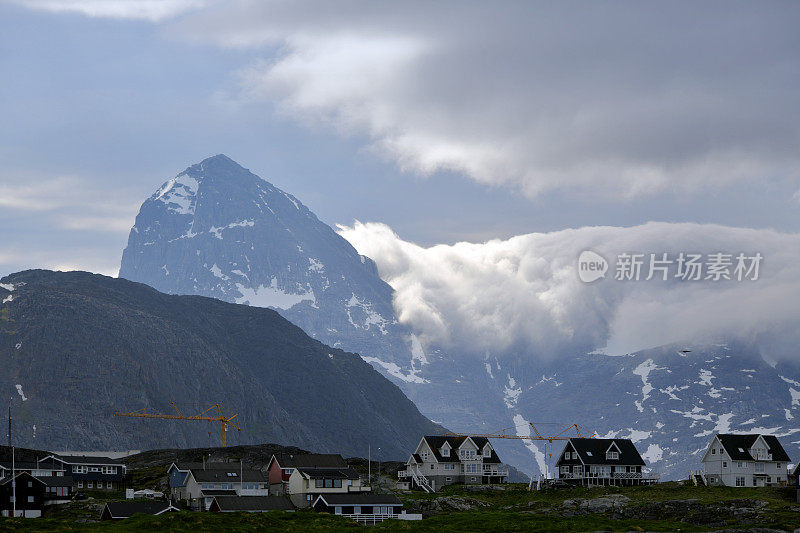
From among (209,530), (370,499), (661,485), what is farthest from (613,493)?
(209,530)

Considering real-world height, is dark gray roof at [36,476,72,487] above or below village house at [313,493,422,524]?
above

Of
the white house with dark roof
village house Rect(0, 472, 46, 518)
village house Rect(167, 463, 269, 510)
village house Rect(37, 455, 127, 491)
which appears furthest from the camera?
village house Rect(37, 455, 127, 491)

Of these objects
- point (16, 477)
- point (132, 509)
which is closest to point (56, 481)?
point (16, 477)

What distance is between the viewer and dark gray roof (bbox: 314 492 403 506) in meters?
141

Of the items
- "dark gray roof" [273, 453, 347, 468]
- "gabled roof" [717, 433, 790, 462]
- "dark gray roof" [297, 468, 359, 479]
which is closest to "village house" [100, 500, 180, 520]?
"dark gray roof" [297, 468, 359, 479]

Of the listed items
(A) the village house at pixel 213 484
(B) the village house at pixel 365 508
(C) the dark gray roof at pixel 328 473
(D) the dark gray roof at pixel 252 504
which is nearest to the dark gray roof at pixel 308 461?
(A) the village house at pixel 213 484

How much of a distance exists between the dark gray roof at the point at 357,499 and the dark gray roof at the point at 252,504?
5.24 m

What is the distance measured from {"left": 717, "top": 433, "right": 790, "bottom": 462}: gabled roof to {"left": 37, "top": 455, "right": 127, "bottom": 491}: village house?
106m

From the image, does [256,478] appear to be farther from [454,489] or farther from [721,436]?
[721,436]

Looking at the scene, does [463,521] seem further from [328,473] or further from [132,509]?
[132,509]

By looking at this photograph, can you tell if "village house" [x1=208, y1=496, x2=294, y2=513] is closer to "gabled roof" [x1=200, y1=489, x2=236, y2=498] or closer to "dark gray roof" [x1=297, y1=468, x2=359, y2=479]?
"dark gray roof" [x1=297, y1=468, x2=359, y2=479]

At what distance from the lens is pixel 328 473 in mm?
157375

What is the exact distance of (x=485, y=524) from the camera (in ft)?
419

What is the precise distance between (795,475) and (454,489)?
2327 inches
